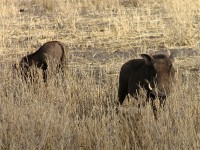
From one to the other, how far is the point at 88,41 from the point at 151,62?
25.5 ft

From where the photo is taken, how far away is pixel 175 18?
48.9 ft

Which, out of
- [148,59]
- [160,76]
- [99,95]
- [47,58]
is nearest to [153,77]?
[160,76]

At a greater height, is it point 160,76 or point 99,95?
point 160,76

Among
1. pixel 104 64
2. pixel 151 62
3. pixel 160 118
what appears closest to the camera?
pixel 160 118

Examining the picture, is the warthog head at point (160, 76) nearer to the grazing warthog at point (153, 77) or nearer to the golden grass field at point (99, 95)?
the grazing warthog at point (153, 77)

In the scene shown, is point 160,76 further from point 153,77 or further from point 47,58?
point 47,58

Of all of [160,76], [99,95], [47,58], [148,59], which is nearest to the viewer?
[160,76]

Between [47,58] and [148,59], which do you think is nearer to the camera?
[148,59]

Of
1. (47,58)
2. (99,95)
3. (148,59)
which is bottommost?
(99,95)

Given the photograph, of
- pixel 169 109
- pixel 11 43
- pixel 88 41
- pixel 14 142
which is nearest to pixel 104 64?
pixel 88 41

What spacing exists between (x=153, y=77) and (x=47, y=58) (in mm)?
3698

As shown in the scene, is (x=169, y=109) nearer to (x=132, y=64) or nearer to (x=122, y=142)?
(x=122, y=142)

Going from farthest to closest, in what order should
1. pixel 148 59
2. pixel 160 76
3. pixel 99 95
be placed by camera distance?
pixel 99 95 → pixel 148 59 → pixel 160 76

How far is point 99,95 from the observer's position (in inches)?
288
